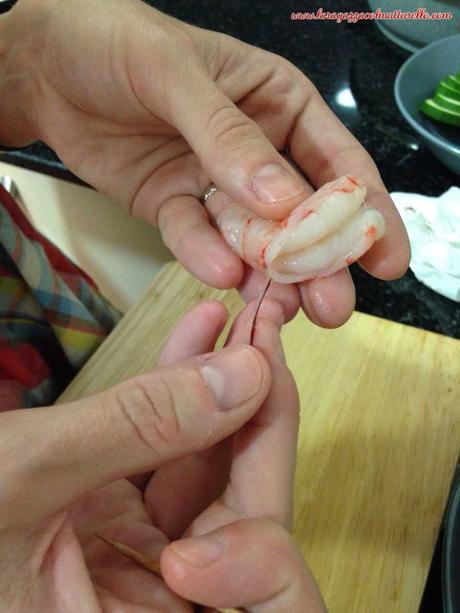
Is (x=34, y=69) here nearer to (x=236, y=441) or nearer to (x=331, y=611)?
(x=236, y=441)

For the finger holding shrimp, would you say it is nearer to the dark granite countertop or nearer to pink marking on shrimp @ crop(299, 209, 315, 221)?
pink marking on shrimp @ crop(299, 209, 315, 221)

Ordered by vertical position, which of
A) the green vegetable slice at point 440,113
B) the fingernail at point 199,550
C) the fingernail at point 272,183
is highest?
the fingernail at point 272,183

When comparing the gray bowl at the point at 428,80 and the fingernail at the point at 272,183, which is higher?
the fingernail at the point at 272,183

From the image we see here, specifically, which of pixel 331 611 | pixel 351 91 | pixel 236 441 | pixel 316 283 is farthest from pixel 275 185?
pixel 351 91

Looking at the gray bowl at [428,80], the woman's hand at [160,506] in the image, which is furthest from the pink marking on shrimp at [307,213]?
the gray bowl at [428,80]

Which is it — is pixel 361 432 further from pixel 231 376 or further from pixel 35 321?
pixel 35 321

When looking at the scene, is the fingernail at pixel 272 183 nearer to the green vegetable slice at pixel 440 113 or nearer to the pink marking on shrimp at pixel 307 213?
the pink marking on shrimp at pixel 307 213

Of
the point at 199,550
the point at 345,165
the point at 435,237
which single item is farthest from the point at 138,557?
the point at 435,237
